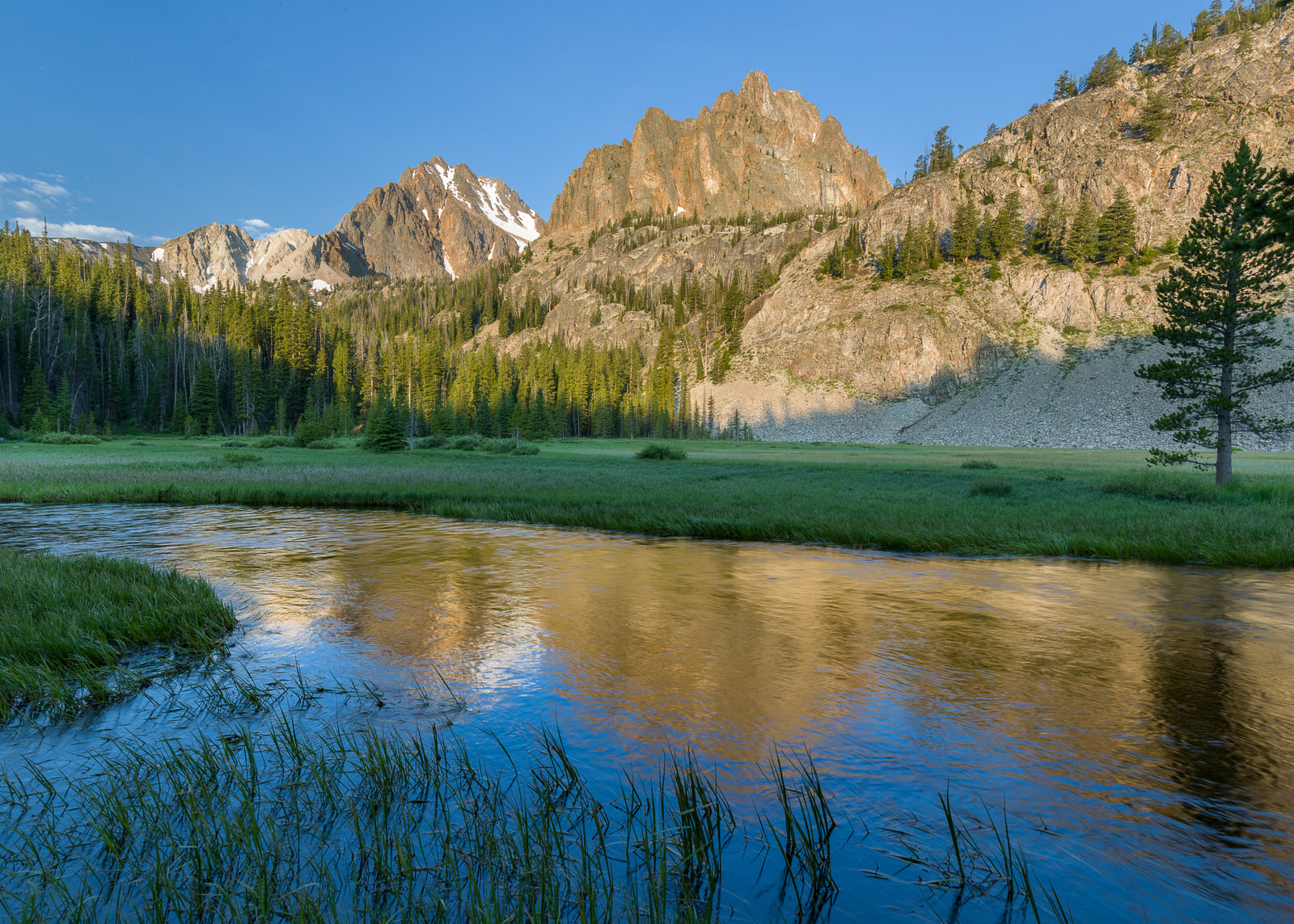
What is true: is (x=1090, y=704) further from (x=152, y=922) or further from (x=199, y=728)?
(x=199, y=728)

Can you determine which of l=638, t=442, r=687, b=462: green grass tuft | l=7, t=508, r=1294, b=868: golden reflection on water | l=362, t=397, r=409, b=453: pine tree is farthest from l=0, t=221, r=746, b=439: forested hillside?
l=7, t=508, r=1294, b=868: golden reflection on water

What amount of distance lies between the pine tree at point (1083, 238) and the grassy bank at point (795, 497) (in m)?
97.5

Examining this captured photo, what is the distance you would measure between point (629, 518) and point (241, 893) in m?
19.2

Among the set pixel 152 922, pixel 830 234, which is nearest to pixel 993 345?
pixel 830 234

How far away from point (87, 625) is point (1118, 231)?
161m

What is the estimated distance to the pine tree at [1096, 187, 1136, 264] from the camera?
12206cm

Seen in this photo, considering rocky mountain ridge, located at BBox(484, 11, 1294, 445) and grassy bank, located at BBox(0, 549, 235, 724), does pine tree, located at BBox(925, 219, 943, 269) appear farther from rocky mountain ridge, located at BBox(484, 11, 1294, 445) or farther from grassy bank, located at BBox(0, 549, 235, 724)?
grassy bank, located at BBox(0, 549, 235, 724)

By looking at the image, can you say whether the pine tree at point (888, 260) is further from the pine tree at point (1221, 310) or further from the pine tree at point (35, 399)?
the pine tree at point (35, 399)

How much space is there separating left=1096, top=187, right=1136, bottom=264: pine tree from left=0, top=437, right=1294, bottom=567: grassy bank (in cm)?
9858

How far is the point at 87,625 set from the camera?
930 cm

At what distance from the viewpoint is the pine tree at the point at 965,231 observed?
449 feet

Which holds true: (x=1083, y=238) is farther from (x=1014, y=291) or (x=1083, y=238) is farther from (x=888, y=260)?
(x=888, y=260)

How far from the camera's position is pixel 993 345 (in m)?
122

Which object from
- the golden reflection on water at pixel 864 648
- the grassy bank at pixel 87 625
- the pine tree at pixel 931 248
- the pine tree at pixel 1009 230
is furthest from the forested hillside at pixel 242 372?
the pine tree at pixel 1009 230
